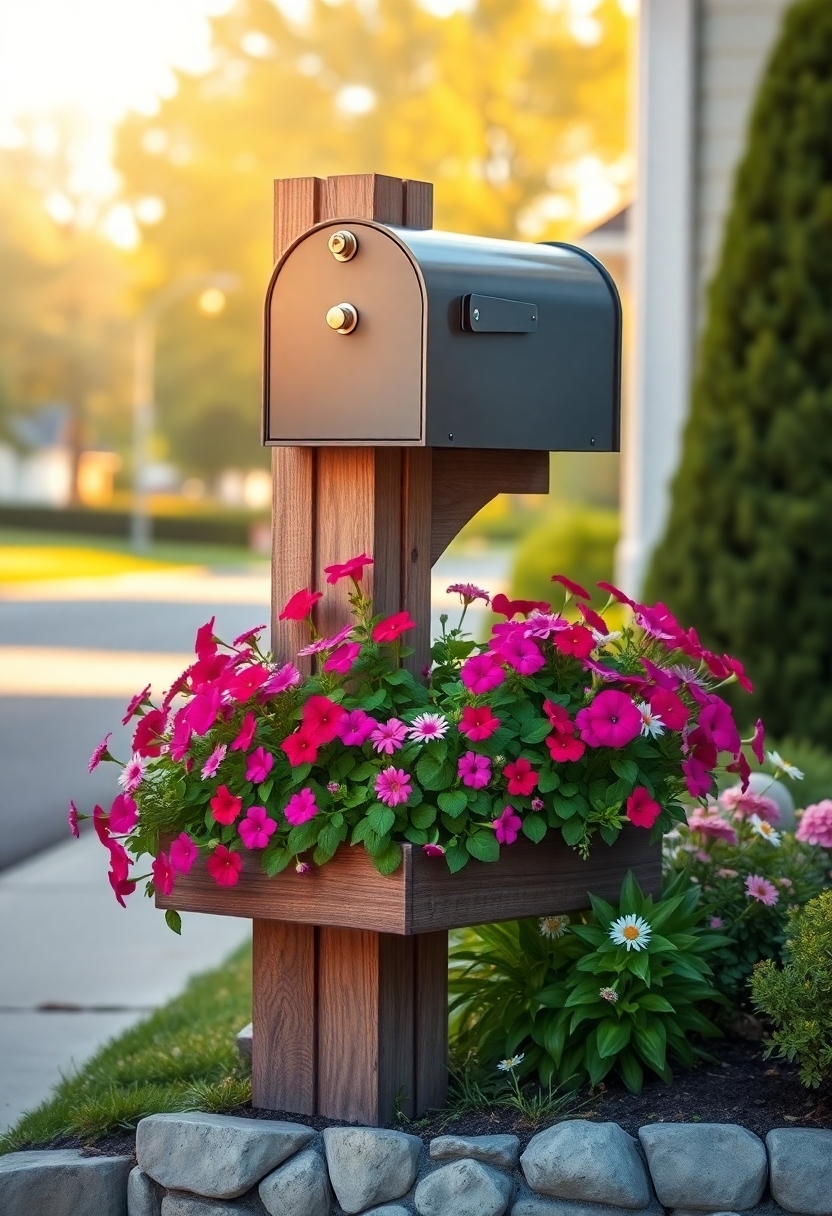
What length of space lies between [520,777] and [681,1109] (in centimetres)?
66

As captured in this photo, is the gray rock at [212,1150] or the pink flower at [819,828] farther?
the pink flower at [819,828]

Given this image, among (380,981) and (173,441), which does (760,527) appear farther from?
(173,441)

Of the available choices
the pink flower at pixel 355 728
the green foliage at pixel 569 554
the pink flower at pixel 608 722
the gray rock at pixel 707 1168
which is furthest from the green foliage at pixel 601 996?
the green foliage at pixel 569 554

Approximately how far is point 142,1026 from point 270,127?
153 feet

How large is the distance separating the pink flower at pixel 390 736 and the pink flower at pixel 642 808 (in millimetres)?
418

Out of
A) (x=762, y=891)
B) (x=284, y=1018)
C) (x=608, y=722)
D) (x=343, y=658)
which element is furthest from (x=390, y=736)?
(x=762, y=891)

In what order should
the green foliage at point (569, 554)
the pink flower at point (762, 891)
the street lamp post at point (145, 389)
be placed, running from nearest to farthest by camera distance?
the pink flower at point (762, 891) < the green foliage at point (569, 554) < the street lamp post at point (145, 389)

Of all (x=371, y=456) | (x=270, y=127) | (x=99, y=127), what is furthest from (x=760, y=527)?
(x=99, y=127)

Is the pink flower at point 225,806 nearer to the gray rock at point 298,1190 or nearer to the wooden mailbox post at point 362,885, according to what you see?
the wooden mailbox post at point 362,885

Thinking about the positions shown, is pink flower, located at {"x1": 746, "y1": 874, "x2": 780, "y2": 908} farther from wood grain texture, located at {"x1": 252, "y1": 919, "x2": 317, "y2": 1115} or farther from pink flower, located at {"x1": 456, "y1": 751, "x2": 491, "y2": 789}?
wood grain texture, located at {"x1": 252, "y1": 919, "x2": 317, "y2": 1115}

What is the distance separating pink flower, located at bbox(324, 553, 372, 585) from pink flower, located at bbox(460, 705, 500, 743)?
0.33 meters

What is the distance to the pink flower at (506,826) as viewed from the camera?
9.05 feet

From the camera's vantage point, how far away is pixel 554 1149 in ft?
8.67

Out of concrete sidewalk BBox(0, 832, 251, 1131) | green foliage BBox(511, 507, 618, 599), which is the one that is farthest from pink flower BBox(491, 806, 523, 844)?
green foliage BBox(511, 507, 618, 599)
